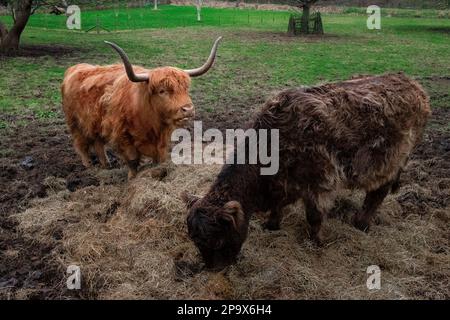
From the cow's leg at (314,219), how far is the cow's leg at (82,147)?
11.5 feet

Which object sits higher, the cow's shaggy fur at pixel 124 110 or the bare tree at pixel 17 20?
the bare tree at pixel 17 20

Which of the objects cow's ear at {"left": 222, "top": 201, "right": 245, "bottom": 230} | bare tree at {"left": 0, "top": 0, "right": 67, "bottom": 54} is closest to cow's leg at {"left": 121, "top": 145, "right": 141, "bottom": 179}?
cow's ear at {"left": 222, "top": 201, "right": 245, "bottom": 230}

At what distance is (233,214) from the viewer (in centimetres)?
379

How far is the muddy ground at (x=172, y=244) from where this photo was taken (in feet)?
13.0

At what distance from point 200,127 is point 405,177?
3.59 metres

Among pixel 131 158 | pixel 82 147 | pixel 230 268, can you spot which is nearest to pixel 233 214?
pixel 230 268

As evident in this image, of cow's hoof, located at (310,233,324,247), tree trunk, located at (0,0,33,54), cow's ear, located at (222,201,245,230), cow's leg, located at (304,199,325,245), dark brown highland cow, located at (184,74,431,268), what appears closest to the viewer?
cow's ear, located at (222,201,245,230)

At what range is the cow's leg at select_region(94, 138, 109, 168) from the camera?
6.57 metres

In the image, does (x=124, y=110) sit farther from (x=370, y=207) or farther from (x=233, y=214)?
(x=370, y=207)

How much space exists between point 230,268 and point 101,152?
3.27 meters

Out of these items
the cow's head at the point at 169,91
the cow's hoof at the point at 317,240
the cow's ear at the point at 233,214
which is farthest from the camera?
the cow's head at the point at 169,91

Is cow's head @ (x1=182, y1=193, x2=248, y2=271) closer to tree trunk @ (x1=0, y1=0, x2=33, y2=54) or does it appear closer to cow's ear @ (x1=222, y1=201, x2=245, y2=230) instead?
cow's ear @ (x1=222, y1=201, x2=245, y2=230)

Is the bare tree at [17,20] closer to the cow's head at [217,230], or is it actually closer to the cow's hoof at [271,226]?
the cow's hoof at [271,226]

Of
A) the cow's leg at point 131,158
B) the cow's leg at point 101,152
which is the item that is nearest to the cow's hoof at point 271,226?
the cow's leg at point 131,158
